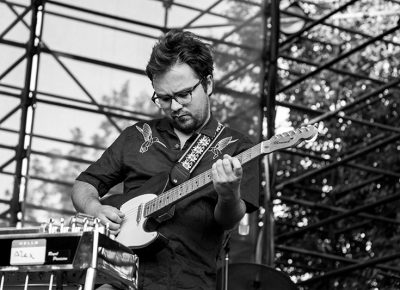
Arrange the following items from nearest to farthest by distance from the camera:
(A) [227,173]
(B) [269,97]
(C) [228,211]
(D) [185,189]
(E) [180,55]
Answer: (A) [227,173], (C) [228,211], (D) [185,189], (E) [180,55], (B) [269,97]

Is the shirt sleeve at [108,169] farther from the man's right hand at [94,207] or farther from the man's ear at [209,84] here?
the man's ear at [209,84]

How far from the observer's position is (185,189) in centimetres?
371


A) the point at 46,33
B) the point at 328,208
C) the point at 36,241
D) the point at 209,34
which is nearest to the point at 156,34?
the point at 209,34

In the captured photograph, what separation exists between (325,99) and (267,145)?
9.08 meters

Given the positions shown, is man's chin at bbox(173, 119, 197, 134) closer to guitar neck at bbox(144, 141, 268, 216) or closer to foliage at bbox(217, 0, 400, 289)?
guitar neck at bbox(144, 141, 268, 216)

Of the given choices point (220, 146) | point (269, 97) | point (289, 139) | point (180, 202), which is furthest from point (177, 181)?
point (269, 97)

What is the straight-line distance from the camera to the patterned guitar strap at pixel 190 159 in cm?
380

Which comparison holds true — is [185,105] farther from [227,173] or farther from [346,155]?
[346,155]

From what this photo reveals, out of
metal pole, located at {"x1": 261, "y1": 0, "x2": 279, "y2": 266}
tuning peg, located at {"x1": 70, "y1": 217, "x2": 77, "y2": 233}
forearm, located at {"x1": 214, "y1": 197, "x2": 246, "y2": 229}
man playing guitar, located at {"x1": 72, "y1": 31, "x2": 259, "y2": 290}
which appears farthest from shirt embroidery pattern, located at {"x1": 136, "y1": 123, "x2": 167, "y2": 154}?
metal pole, located at {"x1": 261, "y1": 0, "x2": 279, "y2": 266}

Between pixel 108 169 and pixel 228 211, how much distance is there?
2.12 feet

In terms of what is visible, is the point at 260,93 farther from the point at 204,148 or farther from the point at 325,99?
the point at 204,148

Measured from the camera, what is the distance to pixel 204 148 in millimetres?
3867

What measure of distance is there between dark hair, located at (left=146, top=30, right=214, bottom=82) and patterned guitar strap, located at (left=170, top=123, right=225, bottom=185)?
272mm

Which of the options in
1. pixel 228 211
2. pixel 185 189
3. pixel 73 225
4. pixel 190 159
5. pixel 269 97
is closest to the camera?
pixel 73 225
